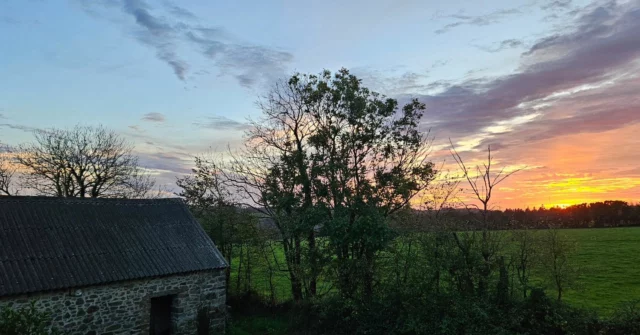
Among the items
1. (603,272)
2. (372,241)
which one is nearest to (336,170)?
(372,241)

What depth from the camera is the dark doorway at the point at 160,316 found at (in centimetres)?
1541

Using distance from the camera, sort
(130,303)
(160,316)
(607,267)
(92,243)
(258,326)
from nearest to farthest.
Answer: (130,303) < (92,243) < (160,316) < (258,326) < (607,267)

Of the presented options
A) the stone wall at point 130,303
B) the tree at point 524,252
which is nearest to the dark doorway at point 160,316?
the stone wall at point 130,303

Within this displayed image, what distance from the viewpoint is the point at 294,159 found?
18.1 meters

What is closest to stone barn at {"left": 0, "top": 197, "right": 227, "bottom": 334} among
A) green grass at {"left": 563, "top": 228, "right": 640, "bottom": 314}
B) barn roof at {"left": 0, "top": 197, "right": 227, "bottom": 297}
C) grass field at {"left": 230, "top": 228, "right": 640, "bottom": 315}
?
barn roof at {"left": 0, "top": 197, "right": 227, "bottom": 297}

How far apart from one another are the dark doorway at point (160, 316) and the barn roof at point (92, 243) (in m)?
2.61

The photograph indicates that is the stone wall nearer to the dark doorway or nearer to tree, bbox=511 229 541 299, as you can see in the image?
the dark doorway

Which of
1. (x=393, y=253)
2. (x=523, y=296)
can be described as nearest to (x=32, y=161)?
(x=393, y=253)

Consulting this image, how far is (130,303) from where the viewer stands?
490 inches

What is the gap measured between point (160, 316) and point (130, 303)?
146 inches

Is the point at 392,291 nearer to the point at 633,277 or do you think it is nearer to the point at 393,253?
the point at 393,253

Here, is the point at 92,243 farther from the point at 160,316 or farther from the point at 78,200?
the point at 160,316

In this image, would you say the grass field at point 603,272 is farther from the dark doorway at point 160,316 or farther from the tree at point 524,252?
the dark doorway at point 160,316

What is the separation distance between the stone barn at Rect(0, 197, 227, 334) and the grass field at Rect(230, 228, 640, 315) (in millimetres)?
5432
